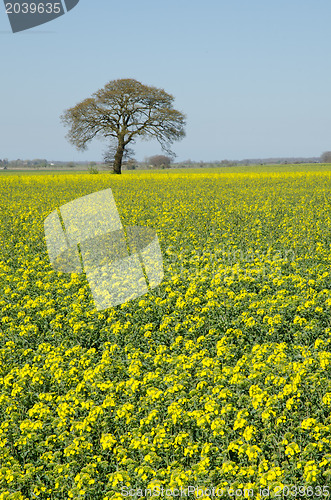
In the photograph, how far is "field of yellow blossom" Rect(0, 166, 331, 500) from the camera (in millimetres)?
4984

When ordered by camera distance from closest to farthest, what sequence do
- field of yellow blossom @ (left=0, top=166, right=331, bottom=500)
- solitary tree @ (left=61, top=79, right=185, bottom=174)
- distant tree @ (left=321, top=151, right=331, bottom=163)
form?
field of yellow blossom @ (left=0, top=166, right=331, bottom=500)
solitary tree @ (left=61, top=79, right=185, bottom=174)
distant tree @ (left=321, top=151, right=331, bottom=163)

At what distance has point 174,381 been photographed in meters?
6.35

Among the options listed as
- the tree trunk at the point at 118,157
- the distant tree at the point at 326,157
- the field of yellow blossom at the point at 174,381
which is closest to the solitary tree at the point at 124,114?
the tree trunk at the point at 118,157

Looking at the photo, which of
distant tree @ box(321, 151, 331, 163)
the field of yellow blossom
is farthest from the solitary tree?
distant tree @ box(321, 151, 331, 163)

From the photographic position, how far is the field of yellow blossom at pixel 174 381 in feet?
16.4

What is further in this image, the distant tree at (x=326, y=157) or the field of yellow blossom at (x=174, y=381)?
the distant tree at (x=326, y=157)

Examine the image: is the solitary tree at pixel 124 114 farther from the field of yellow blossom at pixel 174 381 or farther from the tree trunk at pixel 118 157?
the field of yellow blossom at pixel 174 381

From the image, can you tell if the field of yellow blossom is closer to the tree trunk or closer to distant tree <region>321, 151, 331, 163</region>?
the tree trunk

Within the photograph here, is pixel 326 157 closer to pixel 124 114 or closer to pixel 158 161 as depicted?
pixel 158 161

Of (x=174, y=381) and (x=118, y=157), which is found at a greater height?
(x=118, y=157)

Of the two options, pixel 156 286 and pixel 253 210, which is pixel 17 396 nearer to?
pixel 156 286

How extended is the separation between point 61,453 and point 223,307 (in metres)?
4.57

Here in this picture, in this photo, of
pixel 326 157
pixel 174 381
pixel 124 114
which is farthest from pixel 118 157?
pixel 326 157

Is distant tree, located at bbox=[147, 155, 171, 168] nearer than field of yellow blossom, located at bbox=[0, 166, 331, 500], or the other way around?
field of yellow blossom, located at bbox=[0, 166, 331, 500]
